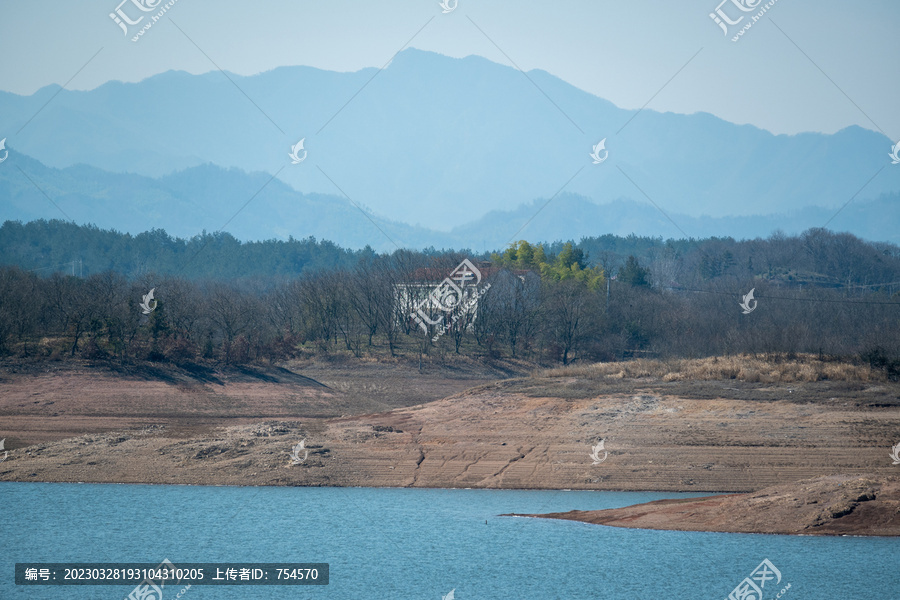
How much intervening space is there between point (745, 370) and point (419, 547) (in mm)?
23527

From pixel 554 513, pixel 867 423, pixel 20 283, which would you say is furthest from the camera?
pixel 20 283

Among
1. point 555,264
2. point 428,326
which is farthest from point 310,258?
point 428,326

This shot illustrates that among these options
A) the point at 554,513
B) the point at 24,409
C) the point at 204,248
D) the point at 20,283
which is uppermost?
the point at 204,248

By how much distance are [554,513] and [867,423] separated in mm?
14885

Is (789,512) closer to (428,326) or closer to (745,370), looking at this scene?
(745,370)

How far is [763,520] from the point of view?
20.8 metres

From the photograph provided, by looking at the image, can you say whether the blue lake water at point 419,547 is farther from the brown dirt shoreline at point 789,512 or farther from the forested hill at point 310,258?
the forested hill at point 310,258

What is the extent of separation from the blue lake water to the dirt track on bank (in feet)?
5.76

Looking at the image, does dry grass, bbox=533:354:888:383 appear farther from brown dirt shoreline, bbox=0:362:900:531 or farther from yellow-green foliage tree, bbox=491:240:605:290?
yellow-green foliage tree, bbox=491:240:605:290

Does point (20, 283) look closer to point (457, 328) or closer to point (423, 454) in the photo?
point (457, 328)

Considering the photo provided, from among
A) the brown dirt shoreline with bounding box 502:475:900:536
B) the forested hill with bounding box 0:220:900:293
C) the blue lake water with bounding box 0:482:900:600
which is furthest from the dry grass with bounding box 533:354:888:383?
the forested hill with bounding box 0:220:900:293

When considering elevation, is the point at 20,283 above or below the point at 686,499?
above

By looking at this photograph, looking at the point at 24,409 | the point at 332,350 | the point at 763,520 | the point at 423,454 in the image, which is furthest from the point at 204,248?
the point at 763,520

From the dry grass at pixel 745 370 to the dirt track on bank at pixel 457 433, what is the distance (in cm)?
112
